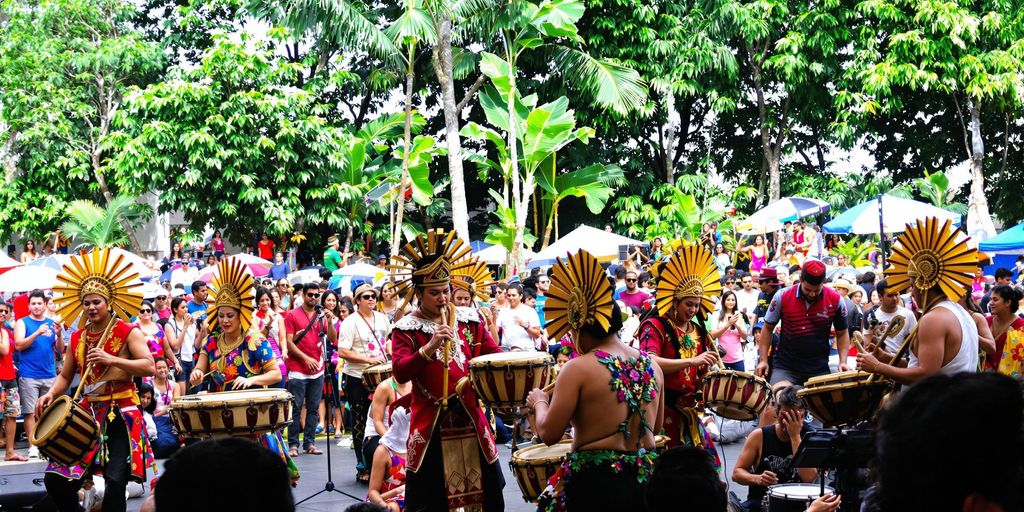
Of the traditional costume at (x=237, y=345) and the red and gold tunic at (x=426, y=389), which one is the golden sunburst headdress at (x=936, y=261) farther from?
the traditional costume at (x=237, y=345)

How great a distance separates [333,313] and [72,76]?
17.5 metres

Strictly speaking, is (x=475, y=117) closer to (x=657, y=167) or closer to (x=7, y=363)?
(x=657, y=167)

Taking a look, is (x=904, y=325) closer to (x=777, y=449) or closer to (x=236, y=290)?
(x=777, y=449)

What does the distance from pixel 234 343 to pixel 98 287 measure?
115cm

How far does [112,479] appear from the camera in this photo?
24.2ft

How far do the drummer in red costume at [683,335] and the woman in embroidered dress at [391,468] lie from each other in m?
1.85

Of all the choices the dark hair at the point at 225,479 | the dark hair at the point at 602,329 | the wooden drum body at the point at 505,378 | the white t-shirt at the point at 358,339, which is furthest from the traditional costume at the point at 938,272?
the white t-shirt at the point at 358,339

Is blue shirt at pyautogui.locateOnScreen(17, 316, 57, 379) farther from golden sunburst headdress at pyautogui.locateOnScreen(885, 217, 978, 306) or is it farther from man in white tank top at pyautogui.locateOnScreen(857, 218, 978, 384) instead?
golden sunburst headdress at pyautogui.locateOnScreen(885, 217, 978, 306)

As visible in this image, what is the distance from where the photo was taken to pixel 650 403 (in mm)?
5430

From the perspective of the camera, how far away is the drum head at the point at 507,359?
6527mm

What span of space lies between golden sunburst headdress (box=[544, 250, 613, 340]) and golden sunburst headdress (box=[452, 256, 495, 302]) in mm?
1068

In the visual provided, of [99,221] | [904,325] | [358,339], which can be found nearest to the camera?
[904,325]

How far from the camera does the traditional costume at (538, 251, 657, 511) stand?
16.9 feet

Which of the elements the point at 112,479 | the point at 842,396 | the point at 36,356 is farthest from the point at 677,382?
the point at 36,356
